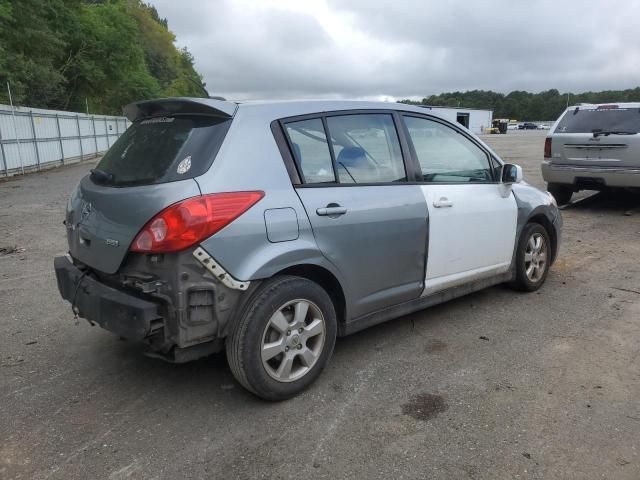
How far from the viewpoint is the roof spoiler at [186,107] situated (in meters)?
3.04

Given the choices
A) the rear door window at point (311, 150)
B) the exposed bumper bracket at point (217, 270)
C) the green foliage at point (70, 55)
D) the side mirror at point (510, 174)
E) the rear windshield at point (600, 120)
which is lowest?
the exposed bumper bracket at point (217, 270)

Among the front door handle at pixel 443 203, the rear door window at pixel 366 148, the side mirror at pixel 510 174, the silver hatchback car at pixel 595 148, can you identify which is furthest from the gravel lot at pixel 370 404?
the silver hatchback car at pixel 595 148

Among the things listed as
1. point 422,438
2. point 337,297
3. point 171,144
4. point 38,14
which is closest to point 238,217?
point 171,144

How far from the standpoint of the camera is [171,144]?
3.05 m

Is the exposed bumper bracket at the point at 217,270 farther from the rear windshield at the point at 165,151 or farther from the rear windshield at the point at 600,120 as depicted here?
the rear windshield at the point at 600,120

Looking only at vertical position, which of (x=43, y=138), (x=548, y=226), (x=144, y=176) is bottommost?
(x=548, y=226)

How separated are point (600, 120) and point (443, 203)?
6431 mm

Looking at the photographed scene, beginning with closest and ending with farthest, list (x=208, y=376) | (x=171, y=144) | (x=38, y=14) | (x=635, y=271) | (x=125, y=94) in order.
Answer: (x=171, y=144)
(x=208, y=376)
(x=635, y=271)
(x=38, y=14)
(x=125, y=94)

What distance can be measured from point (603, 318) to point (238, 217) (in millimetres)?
3294

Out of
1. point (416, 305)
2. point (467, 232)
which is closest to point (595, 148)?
point (467, 232)

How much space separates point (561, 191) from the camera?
10.1 m

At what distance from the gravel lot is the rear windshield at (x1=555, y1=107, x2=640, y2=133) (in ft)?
16.0

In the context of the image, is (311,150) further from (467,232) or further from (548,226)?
(548,226)

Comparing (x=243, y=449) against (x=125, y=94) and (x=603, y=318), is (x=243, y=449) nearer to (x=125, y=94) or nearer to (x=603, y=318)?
(x=603, y=318)
